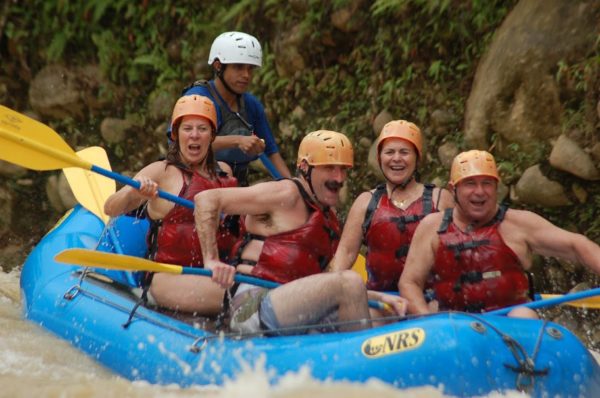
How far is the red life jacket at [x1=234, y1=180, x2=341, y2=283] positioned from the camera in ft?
15.8

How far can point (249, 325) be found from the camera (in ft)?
15.2

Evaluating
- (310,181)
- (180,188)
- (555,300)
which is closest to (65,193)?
(180,188)

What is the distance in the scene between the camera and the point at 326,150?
491 cm

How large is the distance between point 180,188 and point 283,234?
950 mm

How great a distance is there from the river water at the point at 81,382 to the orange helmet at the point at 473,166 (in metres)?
1.36

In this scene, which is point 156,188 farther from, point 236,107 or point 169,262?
point 236,107

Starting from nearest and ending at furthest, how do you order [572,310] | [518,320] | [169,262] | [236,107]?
1. [518,320]
2. [169,262]
3. [236,107]
4. [572,310]

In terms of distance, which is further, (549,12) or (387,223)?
(549,12)

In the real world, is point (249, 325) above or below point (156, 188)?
below

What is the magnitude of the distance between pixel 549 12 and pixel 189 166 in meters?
3.25

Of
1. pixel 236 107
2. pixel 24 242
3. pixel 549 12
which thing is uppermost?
pixel 549 12

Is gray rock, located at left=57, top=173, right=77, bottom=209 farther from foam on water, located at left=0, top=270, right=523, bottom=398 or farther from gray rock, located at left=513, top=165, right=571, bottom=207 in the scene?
A: gray rock, located at left=513, top=165, right=571, bottom=207

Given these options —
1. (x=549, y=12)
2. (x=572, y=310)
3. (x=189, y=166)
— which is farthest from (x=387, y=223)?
(x=549, y=12)

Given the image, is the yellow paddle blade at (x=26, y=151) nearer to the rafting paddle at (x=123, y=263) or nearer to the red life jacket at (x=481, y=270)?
the rafting paddle at (x=123, y=263)
